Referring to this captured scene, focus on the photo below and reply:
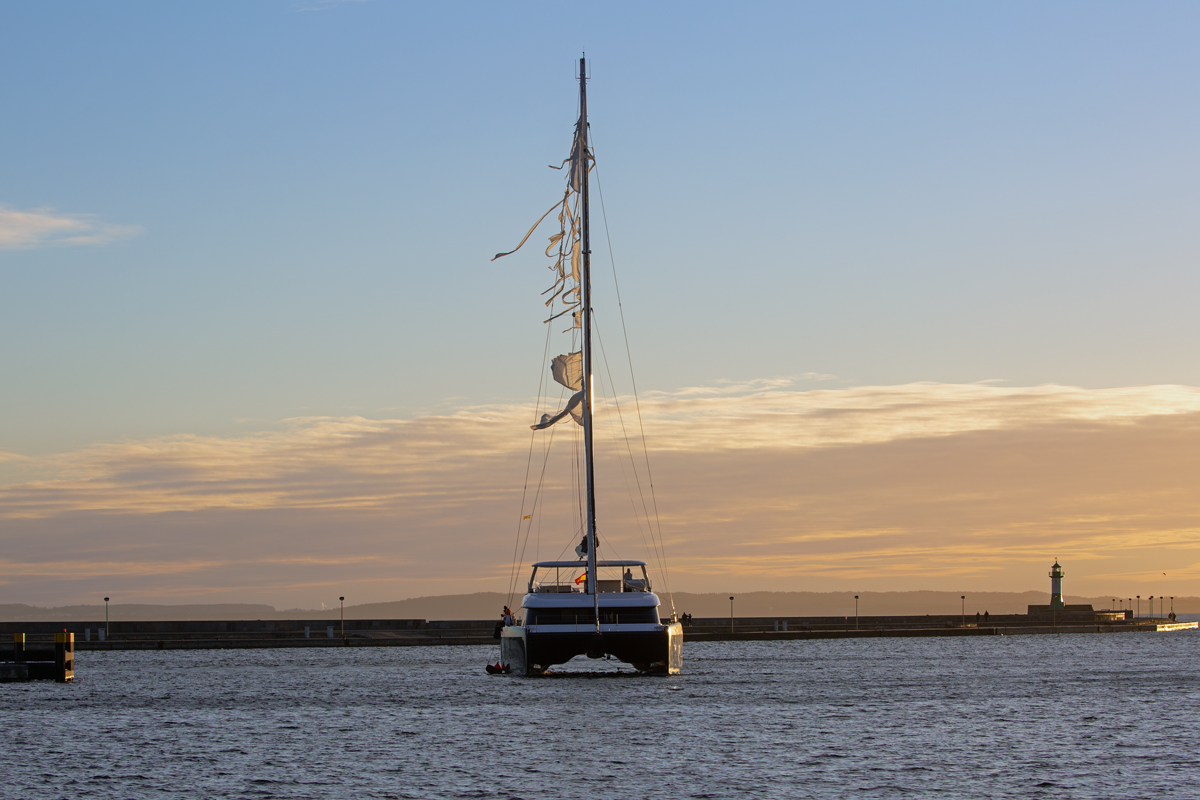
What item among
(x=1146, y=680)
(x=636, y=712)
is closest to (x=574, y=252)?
(x=636, y=712)

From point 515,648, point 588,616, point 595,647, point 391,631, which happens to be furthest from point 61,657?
point 391,631

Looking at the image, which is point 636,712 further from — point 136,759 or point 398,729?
point 136,759

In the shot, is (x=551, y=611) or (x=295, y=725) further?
(x=551, y=611)

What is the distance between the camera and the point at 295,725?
5219 cm

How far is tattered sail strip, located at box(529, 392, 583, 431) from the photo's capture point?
203 ft

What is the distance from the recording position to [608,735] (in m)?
46.1

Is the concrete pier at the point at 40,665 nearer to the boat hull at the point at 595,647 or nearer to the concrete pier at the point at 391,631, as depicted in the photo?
the boat hull at the point at 595,647

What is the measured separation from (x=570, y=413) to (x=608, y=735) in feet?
64.1

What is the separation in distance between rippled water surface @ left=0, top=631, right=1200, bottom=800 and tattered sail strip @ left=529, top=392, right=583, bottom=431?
38.7 ft

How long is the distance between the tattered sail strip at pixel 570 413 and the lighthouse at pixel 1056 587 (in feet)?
401

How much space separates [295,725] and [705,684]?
23.6 meters

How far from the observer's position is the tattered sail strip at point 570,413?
62.0 meters

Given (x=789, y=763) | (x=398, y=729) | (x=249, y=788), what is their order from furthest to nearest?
(x=398, y=729), (x=789, y=763), (x=249, y=788)

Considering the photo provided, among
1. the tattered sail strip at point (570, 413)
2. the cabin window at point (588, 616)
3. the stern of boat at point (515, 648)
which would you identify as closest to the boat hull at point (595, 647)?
the stern of boat at point (515, 648)
